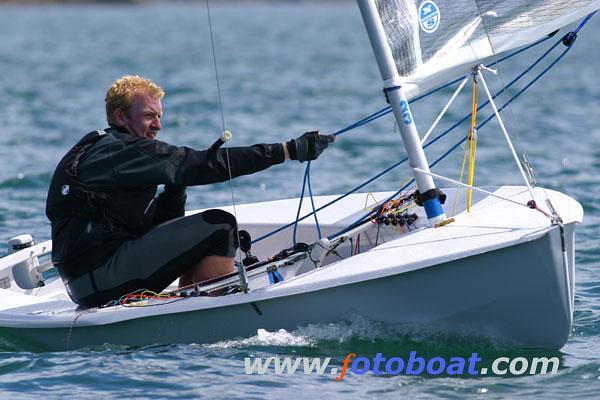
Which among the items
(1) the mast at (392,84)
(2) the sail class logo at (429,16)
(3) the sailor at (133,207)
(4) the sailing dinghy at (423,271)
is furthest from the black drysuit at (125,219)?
(2) the sail class logo at (429,16)

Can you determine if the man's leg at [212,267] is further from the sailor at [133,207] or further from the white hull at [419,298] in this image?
the white hull at [419,298]

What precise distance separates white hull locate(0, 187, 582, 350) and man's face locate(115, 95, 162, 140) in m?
0.77

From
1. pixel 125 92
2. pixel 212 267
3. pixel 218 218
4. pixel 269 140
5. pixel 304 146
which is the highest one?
pixel 269 140

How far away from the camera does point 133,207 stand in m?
5.05

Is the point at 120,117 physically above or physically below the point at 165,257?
above

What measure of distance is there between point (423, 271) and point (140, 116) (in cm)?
139

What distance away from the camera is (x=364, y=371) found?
4.76 metres

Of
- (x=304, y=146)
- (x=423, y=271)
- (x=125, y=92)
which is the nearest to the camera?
(x=423, y=271)

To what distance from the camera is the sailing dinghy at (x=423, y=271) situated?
468 centimetres

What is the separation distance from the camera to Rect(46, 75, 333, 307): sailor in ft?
16.0

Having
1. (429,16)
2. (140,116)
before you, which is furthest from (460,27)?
(140,116)

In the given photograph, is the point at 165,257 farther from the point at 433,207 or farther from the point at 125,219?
the point at 433,207

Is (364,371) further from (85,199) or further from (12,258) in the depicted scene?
(12,258)

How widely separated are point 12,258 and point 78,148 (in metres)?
1.13
